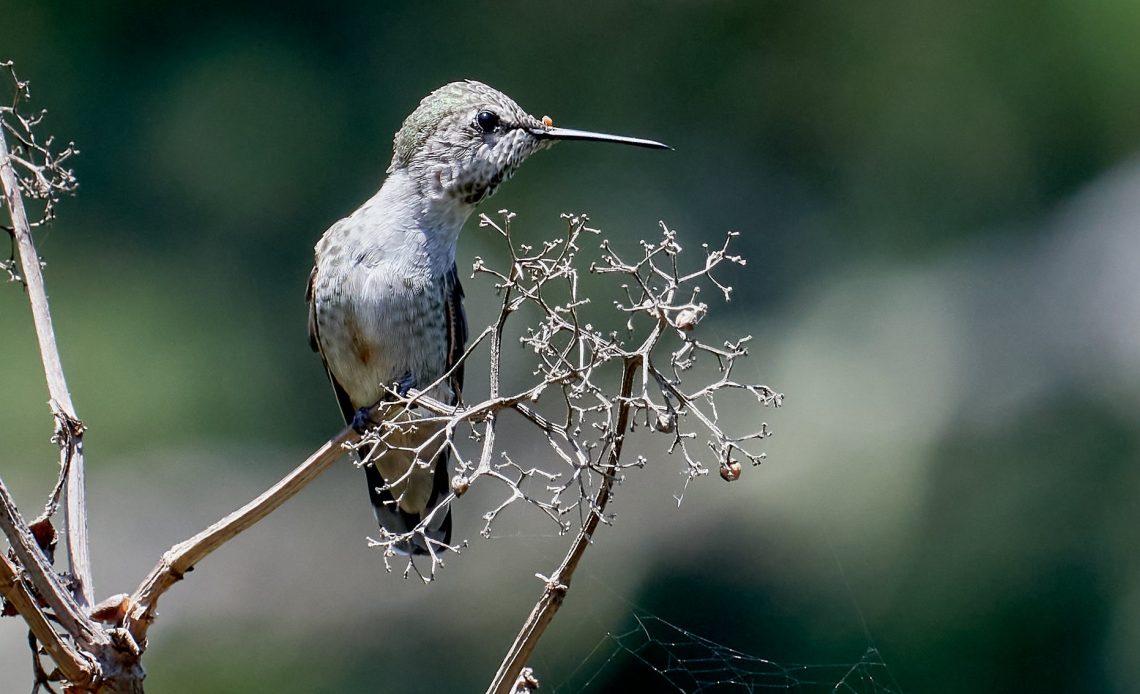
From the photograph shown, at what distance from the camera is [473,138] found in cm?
210

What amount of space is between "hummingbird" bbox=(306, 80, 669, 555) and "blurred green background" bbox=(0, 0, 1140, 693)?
2.83 m

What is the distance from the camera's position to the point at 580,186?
5758 mm

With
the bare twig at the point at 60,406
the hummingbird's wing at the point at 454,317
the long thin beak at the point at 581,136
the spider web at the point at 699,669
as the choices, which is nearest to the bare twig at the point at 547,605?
the bare twig at the point at 60,406

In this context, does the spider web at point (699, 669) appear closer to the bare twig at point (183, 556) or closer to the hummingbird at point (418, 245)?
the hummingbird at point (418, 245)

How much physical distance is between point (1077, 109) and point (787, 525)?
7.77 ft

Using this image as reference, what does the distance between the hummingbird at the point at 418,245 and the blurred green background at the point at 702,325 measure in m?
2.83

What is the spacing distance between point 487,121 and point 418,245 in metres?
0.24

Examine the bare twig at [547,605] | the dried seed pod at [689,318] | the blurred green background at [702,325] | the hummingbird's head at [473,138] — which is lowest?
the bare twig at [547,605]

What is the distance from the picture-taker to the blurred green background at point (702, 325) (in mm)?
5062

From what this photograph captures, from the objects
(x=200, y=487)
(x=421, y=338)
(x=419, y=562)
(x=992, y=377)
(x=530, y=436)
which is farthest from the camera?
(x=992, y=377)

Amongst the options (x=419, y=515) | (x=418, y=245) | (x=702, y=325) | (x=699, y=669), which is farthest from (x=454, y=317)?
(x=702, y=325)

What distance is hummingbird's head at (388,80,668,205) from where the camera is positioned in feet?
6.82

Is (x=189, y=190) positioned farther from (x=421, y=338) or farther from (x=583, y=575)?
(x=421, y=338)

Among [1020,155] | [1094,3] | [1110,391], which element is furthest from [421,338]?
[1020,155]
